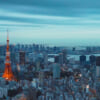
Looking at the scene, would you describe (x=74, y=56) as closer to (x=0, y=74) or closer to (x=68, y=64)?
(x=68, y=64)

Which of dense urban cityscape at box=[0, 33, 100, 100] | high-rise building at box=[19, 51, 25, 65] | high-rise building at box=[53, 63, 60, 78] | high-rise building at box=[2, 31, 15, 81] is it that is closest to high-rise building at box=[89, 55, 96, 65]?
dense urban cityscape at box=[0, 33, 100, 100]

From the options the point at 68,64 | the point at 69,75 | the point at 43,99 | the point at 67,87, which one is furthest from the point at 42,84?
the point at 68,64

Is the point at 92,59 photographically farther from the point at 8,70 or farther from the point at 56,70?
the point at 8,70

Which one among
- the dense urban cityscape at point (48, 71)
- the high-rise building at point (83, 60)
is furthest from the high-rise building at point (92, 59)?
the high-rise building at point (83, 60)

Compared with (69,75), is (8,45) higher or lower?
higher

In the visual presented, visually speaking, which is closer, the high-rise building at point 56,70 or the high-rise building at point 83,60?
the high-rise building at point 56,70

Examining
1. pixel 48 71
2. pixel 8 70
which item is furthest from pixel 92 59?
pixel 8 70

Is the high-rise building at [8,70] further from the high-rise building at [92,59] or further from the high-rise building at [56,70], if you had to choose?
the high-rise building at [92,59]

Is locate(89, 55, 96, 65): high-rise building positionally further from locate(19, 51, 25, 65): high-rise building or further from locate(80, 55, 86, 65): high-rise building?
locate(19, 51, 25, 65): high-rise building

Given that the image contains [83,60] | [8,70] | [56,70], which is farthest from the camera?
[83,60]
